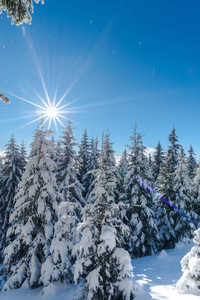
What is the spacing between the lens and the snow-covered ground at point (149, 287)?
817 cm

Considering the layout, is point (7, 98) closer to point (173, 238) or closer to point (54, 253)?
point (54, 253)

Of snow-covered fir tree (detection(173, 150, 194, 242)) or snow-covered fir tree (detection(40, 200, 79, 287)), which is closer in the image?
snow-covered fir tree (detection(40, 200, 79, 287))

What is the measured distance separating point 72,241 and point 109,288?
3901 millimetres

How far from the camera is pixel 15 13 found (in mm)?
4715

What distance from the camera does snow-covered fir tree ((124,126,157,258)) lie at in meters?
17.8

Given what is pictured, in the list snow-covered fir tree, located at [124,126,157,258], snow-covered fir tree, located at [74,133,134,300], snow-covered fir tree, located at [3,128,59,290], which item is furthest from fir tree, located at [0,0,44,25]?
snow-covered fir tree, located at [124,126,157,258]

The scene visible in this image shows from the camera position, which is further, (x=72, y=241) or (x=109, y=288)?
(x=72, y=241)

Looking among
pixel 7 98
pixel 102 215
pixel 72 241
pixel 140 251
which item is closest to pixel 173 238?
pixel 140 251

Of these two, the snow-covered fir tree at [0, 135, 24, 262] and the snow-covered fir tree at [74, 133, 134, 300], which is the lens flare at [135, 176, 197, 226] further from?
the snow-covered fir tree at [0, 135, 24, 262]

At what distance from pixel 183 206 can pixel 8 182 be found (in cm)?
2051

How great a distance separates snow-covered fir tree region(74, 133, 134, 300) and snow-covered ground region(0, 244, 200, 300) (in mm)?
1285

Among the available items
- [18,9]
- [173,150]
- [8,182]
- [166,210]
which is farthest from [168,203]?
Answer: [18,9]

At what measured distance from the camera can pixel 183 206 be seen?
802 inches

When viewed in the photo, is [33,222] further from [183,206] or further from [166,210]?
[183,206]
